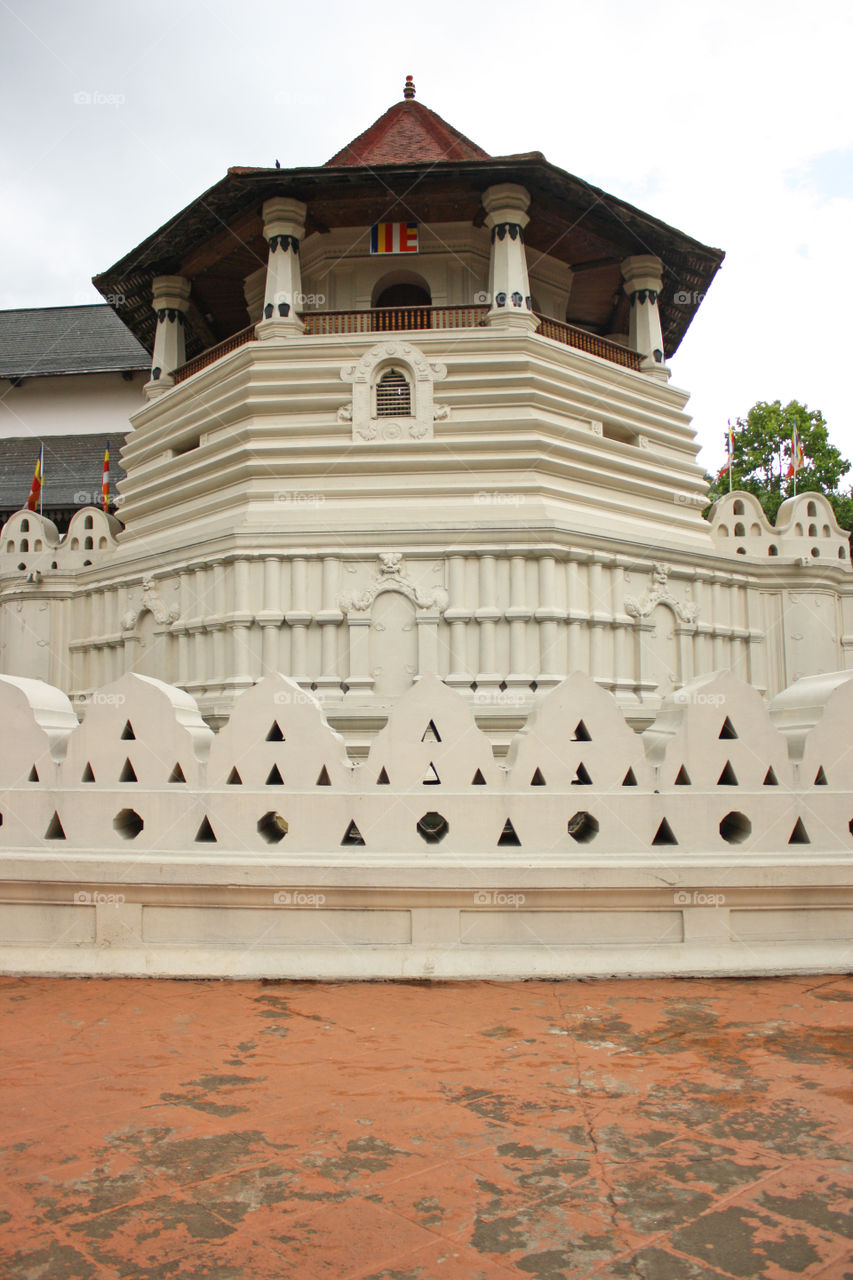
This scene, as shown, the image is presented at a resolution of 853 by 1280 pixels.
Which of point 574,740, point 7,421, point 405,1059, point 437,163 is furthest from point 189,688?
point 7,421

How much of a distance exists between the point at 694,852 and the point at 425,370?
12.3m

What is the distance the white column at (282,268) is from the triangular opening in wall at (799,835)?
13763 mm

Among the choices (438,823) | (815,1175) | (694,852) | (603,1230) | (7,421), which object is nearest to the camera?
(603,1230)

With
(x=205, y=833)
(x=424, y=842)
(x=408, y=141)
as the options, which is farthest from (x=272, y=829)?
(x=408, y=141)

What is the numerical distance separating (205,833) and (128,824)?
607 millimetres

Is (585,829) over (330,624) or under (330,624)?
under

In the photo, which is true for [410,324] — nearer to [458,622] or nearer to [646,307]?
[646,307]

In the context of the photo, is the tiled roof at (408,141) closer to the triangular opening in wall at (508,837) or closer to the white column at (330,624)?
the white column at (330,624)

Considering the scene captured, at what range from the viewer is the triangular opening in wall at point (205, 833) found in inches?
257

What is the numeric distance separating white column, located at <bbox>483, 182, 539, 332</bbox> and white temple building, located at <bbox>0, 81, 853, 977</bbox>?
0.21 ft

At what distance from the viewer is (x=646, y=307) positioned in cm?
2019

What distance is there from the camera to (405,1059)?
466 cm

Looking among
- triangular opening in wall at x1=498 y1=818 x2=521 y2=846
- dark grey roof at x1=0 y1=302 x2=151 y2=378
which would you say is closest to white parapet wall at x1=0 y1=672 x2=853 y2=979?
triangular opening in wall at x1=498 y1=818 x2=521 y2=846

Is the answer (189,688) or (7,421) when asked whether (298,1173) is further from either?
(7,421)
